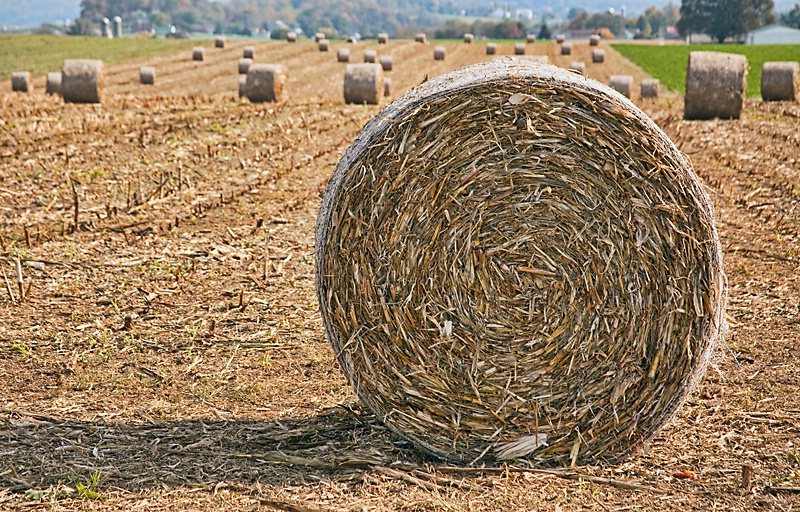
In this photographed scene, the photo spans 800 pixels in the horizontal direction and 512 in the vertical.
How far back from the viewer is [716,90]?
16.0 metres

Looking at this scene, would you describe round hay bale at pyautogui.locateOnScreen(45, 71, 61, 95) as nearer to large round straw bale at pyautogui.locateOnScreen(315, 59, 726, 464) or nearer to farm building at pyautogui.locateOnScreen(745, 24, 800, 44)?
large round straw bale at pyautogui.locateOnScreen(315, 59, 726, 464)

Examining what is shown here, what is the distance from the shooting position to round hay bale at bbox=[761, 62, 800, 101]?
19.2m

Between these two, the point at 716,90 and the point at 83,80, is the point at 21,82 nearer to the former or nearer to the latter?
the point at 83,80

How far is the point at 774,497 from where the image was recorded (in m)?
4.33

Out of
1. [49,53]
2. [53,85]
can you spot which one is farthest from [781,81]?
[49,53]

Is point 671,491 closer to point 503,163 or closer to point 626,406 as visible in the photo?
point 626,406

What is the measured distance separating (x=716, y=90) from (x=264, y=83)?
329 inches

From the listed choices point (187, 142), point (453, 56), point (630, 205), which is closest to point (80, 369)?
point (630, 205)

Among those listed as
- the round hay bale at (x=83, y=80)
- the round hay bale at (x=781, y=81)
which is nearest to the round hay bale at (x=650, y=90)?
the round hay bale at (x=781, y=81)

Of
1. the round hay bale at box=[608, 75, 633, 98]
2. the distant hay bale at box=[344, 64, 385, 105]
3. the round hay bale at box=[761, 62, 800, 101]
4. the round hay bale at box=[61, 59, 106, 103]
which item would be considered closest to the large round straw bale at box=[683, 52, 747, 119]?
the round hay bale at box=[608, 75, 633, 98]

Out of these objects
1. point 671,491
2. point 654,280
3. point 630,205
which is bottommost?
point 671,491

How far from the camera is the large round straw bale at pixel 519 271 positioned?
15.3 feet

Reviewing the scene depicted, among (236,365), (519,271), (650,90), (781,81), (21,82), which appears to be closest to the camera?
(519,271)

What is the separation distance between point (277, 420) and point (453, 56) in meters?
35.1
